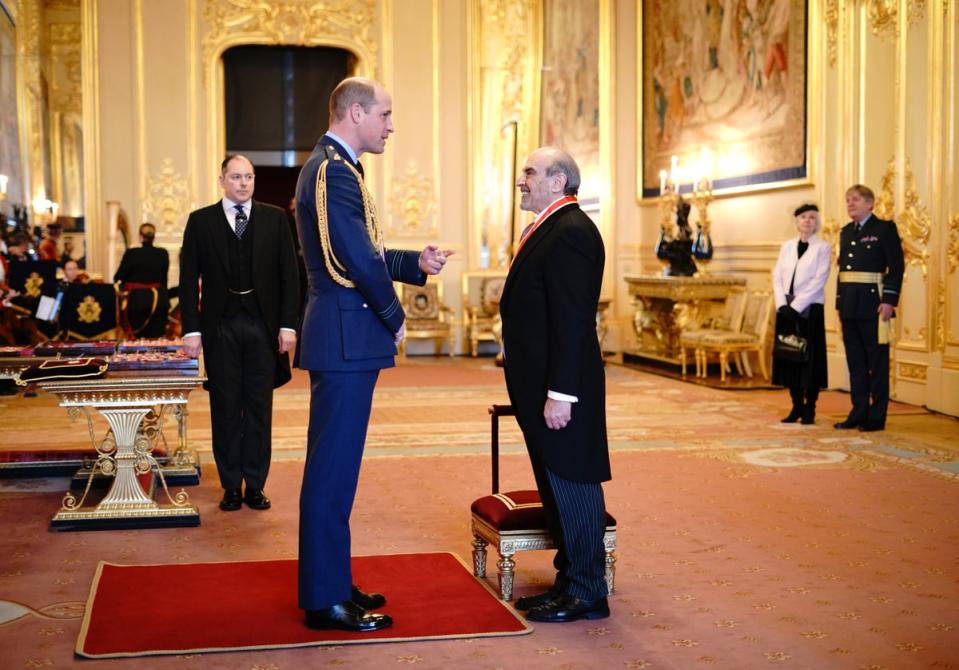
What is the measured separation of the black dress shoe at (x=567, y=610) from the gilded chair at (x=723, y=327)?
7.57 m

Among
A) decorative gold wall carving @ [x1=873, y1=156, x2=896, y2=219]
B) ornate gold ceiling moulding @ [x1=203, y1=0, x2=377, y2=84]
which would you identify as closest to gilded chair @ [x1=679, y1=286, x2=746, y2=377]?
decorative gold wall carving @ [x1=873, y1=156, x2=896, y2=219]

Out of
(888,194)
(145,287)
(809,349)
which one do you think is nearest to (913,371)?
(888,194)

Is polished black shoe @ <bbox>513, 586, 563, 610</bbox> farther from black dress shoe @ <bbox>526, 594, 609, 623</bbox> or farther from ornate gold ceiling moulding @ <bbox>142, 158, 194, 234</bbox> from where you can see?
ornate gold ceiling moulding @ <bbox>142, 158, 194, 234</bbox>

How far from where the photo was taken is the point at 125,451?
5055 millimetres

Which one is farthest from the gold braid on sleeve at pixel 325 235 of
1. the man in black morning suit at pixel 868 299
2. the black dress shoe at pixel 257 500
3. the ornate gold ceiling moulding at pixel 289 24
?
the ornate gold ceiling moulding at pixel 289 24

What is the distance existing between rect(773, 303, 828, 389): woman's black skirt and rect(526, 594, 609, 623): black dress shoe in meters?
4.56

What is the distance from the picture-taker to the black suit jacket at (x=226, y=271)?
5.36m

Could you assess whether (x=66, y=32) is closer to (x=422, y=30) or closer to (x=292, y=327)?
(x=422, y=30)

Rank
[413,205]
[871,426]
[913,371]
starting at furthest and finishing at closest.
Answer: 1. [413,205]
2. [913,371]
3. [871,426]

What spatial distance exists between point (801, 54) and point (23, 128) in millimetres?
8220

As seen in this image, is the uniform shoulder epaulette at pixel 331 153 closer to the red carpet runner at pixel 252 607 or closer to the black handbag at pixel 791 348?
the red carpet runner at pixel 252 607

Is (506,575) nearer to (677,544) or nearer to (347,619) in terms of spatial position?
(347,619)

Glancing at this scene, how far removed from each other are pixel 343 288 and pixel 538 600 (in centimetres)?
123

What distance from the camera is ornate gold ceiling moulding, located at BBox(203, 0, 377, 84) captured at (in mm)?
14453
